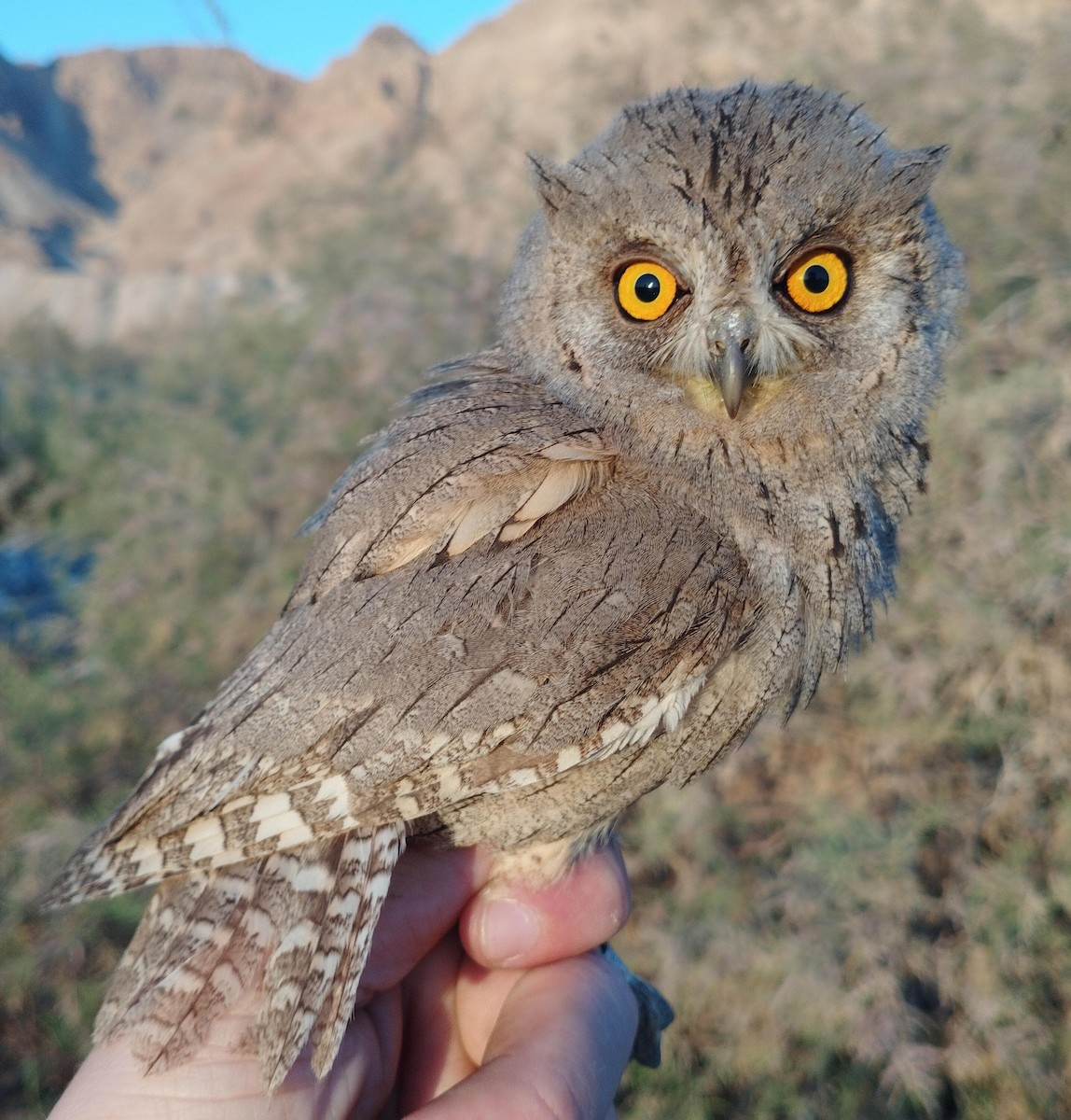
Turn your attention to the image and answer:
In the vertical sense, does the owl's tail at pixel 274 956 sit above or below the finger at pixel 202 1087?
above

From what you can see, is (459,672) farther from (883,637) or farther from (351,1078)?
(883,637)

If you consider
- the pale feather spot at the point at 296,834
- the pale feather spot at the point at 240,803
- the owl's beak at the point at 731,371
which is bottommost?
the pale feather spot at the point at 296,834

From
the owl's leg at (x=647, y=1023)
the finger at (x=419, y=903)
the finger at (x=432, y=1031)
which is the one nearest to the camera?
the finger at (x=419, y=903)

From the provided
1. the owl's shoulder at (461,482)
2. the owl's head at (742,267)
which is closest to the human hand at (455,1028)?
the owl's shoulder at (461,482)

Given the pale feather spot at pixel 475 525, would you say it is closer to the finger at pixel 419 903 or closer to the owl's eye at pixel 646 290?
the owl's eye at pixel 646 290

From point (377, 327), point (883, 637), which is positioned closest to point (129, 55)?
point (377, 327)

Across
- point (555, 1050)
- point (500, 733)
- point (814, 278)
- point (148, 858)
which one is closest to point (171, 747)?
point (148, 858)

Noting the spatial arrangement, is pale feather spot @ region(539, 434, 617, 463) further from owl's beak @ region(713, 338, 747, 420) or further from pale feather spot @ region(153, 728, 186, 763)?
pale feather spot @ region(153, 728, 186, 763)
